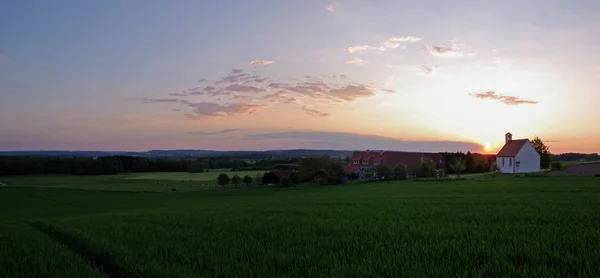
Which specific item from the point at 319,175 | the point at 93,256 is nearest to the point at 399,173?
the point at 319,175

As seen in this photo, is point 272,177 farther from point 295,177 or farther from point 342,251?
point 342,251

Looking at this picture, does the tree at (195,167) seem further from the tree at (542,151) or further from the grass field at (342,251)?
the grass field at (342,251)

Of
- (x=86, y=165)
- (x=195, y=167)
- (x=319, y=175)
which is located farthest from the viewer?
(x=195, y=167)

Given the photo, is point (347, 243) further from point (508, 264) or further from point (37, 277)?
point (37, 277)

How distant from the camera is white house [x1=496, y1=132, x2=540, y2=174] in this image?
75.9m

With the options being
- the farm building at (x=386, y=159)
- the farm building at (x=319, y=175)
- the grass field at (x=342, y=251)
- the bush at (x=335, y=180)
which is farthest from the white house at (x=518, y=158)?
the grass field at (x=342, y=251)

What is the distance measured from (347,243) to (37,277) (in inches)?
245

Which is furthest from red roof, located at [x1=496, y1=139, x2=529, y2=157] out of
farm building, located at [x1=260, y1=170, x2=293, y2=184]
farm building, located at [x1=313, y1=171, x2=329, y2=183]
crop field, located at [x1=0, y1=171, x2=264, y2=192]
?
crop field, located at [x1=0, y1=171, x2=264, y2=192]

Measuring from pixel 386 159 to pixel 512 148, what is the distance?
26636mm

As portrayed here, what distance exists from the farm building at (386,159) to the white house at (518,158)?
49.9 feet

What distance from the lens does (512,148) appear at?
77.8 m

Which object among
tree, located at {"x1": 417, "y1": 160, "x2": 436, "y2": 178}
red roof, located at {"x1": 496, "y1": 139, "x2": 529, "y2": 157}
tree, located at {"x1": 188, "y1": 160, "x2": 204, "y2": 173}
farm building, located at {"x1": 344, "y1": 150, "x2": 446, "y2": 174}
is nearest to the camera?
tree, located at {"x1": 417, "y1": 160, "x2": 436, "y2": 178}

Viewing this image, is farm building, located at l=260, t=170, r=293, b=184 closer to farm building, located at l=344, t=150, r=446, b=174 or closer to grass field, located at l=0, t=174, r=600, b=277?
farm building, located at l=344, t=150, r=446, b=174

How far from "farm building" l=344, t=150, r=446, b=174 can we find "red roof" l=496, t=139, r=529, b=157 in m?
15.2
